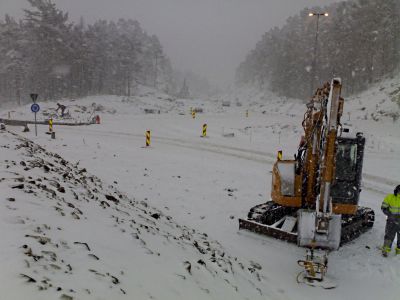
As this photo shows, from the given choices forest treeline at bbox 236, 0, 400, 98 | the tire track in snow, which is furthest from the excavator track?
forest treeline at bbox 236, 0, 400, 98

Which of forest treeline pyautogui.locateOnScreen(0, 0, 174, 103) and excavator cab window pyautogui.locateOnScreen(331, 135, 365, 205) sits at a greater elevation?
forest treeline pyautogui.locateOnScreen(0, 0, 174, 103)

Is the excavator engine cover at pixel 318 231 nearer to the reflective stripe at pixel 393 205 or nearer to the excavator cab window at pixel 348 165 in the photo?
the excavator cab window at pixel 348 165

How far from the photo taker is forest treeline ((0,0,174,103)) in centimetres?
6656

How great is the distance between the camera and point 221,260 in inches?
289

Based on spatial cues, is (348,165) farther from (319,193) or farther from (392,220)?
(319,193)

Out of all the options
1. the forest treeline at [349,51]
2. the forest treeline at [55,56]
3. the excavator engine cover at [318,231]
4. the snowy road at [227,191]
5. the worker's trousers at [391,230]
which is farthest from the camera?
the forest treeline at [55,56]

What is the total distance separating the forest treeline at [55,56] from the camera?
2621 inches

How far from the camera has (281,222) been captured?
34.7ft

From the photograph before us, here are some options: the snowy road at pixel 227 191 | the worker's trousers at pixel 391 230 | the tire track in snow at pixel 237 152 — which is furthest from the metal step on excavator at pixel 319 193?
the tire track in snow at pixel 237 152

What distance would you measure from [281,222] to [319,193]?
107 inches

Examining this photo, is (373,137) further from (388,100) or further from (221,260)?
(221,260)

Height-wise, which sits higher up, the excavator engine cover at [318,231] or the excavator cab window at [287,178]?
the excavator cab window at [287,178]

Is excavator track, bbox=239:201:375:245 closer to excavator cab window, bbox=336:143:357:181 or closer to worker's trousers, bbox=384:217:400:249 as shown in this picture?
worker's trousers, bbox=384:217:400:249

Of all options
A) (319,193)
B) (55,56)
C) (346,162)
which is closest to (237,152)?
(346,162)
